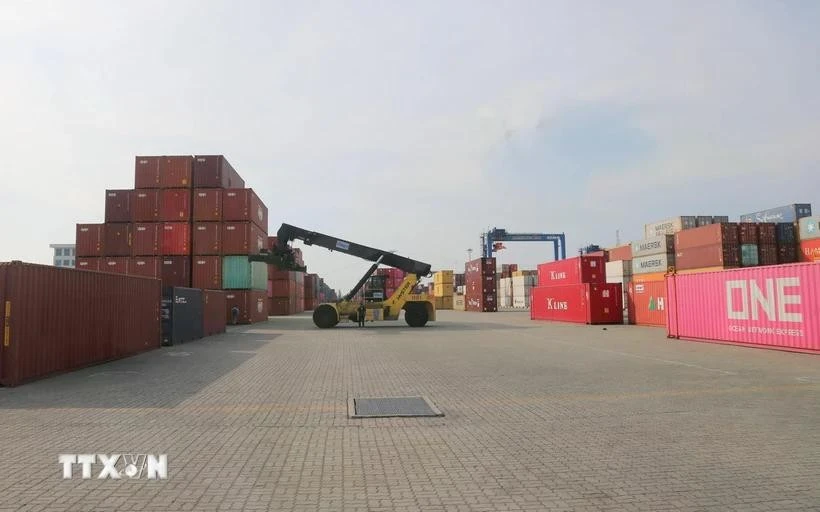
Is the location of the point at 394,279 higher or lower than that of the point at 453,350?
higher

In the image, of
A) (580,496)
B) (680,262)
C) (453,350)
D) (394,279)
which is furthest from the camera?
(394,279)

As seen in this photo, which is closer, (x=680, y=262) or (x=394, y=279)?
(x=680, y=262)

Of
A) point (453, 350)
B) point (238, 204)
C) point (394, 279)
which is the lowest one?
point (453, 350)

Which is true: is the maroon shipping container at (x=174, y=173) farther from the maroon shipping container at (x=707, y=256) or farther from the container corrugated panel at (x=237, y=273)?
the maroon shipping container at (x=707, y=256)

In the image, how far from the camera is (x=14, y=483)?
15.7 feet

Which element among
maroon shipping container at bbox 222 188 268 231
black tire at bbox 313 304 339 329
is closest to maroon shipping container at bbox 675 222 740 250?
black tire at bbox 313 304 339 329

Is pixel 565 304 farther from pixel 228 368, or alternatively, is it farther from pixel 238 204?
pixel 228 368

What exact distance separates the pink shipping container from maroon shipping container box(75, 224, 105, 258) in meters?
31.2

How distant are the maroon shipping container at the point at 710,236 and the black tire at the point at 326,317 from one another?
18.4m

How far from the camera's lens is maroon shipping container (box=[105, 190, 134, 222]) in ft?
106

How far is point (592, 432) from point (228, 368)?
9.05m

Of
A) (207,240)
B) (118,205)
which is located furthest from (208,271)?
(118,205)

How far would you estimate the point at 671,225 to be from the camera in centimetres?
3569

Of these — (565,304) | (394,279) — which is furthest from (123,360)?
(565,304)
